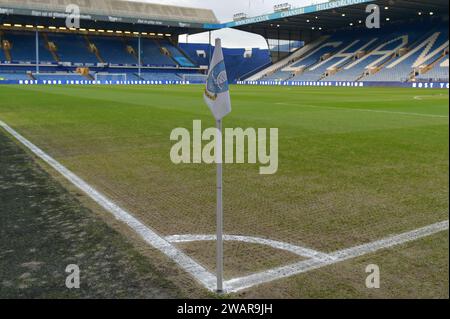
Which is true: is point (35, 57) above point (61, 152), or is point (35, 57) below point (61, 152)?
above

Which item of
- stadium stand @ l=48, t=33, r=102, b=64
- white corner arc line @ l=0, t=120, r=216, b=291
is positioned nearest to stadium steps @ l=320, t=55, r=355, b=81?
stadium stand @ l=48, t=33, r=102, b=64

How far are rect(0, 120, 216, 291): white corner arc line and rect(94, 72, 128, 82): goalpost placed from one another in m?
58.5

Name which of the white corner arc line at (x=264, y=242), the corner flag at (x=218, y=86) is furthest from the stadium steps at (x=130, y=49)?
the corner flag at (x=218, y=86)

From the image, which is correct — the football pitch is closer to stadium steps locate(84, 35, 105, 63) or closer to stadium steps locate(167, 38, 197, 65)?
stadium steps locate(84, 35, 105, 63)

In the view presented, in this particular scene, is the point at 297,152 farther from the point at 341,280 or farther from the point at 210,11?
the point at 210,11

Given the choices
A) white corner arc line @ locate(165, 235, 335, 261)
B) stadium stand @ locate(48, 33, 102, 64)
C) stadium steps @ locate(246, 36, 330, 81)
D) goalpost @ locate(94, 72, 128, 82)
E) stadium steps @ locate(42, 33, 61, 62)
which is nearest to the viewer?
white corner arc line @ locate(165, 235, 335, 261)

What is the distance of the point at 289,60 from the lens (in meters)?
71.6

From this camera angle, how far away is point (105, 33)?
74438mm

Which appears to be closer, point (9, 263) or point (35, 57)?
point (9, 263)

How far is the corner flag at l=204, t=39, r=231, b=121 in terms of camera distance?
2.99 metres

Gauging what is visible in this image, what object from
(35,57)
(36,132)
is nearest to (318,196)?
(36,132)

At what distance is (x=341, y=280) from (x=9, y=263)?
2.39 m

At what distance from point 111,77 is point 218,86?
6490 centimetres

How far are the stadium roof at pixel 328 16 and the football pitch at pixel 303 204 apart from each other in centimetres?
3785
